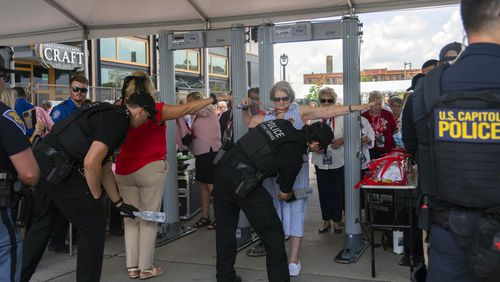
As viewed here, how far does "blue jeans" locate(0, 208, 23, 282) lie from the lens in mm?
2441

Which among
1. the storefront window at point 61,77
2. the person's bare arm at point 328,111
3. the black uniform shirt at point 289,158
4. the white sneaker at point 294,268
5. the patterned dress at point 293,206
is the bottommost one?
the white sneaker at point 294,268

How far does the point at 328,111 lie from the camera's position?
421 cm

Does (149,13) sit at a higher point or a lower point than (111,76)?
lower

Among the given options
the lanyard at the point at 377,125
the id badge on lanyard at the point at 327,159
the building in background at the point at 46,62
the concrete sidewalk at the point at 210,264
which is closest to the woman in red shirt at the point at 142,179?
the concrete sidewalk at the point at 210,264

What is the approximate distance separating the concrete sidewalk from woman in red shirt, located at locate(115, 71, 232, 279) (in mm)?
208

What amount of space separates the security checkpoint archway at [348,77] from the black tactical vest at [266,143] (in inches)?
49.6

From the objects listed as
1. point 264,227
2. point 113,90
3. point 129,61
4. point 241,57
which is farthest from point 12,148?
point 129,61

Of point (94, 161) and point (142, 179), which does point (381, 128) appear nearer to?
point (142, 179)

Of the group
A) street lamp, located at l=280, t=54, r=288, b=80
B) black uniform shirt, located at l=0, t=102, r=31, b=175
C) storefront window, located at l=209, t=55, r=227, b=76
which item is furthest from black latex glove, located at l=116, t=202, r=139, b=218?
storefront window, located at l=209, t=55, r=227, b=76

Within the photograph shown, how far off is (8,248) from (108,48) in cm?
1710

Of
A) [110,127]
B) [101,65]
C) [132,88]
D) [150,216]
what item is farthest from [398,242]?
[101,65]

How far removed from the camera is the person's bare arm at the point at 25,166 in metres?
2.44

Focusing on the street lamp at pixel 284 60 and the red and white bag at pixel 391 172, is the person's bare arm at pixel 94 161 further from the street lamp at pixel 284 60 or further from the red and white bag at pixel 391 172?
the street lamp at pixel 284 60

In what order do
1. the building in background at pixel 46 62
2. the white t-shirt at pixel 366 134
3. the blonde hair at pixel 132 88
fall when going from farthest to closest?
1. the building in background at pixel 46 62
2. the white t-shirt at pixel 366 134
3. the blonde hair at pixel 132 88
